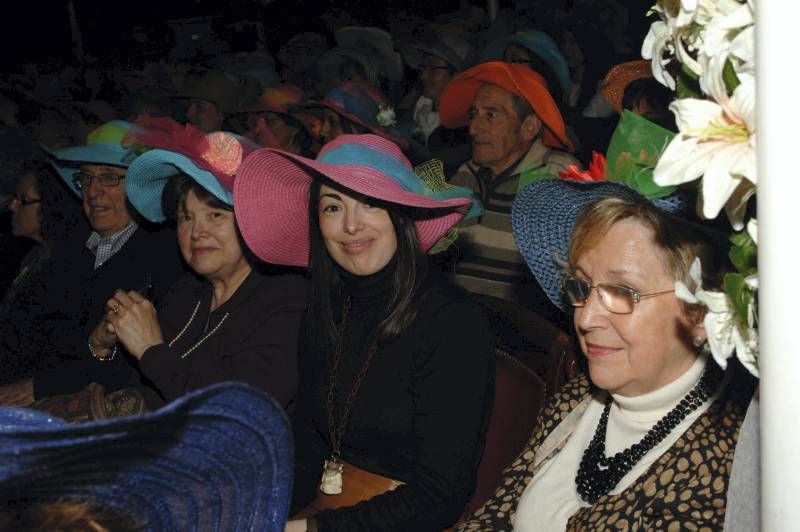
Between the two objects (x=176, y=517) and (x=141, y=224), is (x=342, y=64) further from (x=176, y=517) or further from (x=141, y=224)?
(x=176, y=517)

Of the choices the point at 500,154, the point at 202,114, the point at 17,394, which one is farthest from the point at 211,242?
the point at 202,114

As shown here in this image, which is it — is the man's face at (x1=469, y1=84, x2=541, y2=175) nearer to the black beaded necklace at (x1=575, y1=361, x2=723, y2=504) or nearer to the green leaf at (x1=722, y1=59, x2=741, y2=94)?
the black beaded necklace at (x1=575, y1=361, x2=723, y2=504)

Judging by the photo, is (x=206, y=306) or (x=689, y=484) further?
(x=206, y=306)

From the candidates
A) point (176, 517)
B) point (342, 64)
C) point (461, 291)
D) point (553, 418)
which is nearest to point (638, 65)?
point (461, 291)

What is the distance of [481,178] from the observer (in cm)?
450

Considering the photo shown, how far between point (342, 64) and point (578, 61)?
1972 millimetres

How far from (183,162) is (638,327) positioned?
6.00 ft

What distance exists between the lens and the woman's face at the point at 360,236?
2.70m

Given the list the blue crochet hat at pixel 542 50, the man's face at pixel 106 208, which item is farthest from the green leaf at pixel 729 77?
the blue crochet hat at pixel 542 50

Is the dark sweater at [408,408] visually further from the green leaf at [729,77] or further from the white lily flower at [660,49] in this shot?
the green leaf at [729,77]

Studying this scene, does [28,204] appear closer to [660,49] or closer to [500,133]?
[500,133]

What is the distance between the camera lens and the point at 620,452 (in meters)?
2.07

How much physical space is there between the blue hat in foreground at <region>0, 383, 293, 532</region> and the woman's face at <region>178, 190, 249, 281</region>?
2.12 meters

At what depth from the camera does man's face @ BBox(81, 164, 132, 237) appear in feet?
12.8
